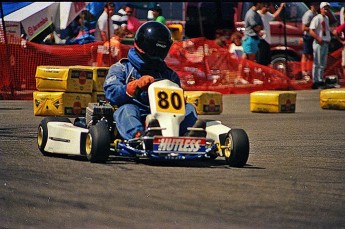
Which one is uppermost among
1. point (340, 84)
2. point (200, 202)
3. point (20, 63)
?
point (200, 202)

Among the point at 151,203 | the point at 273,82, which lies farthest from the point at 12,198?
the point at 273,82

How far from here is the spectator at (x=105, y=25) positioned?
62.0 feet

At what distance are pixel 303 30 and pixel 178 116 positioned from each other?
40.0 feet

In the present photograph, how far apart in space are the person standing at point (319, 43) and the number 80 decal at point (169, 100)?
37.5 ft

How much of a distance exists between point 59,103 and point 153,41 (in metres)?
5.41

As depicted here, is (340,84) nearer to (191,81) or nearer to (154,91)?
(191,81)

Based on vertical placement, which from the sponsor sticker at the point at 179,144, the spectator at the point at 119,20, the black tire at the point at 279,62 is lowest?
the black tire at the point at 279,62

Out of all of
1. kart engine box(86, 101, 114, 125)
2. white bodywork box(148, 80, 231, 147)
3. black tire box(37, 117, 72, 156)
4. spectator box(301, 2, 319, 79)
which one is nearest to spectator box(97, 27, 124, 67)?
spectator box(301, 2, 319, 79)

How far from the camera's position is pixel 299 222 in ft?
20.0

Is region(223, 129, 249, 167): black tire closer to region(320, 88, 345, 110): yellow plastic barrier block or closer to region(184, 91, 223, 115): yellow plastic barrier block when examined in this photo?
region(184, 91, 223, 115): yellow plastic barrier block

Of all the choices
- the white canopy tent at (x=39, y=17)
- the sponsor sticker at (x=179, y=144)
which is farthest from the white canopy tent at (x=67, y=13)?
the sponsor sticker at (x=179, y=144)

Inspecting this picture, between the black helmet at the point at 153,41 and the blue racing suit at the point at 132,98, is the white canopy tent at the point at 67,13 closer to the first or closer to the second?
the blue racing suit at the point at 132,98

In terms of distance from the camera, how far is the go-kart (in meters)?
8.30

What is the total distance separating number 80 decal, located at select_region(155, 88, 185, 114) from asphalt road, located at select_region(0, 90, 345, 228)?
0.46m
